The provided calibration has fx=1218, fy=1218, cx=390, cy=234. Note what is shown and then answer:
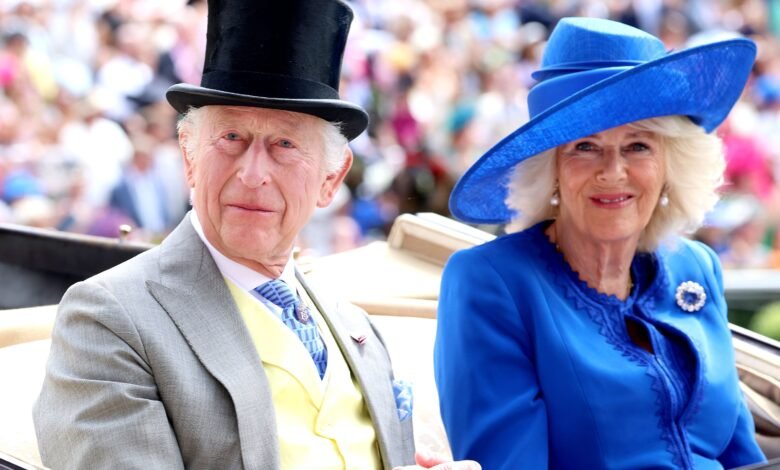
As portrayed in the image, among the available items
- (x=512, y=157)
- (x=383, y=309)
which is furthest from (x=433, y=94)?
(x=512, y=157)

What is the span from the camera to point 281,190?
6.70 feet

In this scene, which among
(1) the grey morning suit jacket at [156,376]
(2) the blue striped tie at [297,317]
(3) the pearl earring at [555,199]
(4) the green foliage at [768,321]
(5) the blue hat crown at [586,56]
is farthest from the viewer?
(4) the green foliage at [768,321]

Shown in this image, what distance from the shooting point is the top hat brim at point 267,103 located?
6.42 feet

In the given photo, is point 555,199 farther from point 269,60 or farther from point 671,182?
point 269,60

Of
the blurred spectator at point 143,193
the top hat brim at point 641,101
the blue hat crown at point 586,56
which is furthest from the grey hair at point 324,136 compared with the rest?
the blurred spectator at point 143,193

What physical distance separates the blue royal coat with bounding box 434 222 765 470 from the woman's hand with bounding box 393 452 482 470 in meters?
0.11

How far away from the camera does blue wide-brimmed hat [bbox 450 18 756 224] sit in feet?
7.55

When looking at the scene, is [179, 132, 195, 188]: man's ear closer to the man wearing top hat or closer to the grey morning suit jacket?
the man wearing top hat

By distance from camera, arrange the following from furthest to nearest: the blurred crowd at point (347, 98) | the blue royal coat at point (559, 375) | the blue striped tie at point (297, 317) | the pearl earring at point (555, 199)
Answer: the blurred crowd at point (347, 98)
the pearl earring at point (555, 199)
the blue royal coat at point (559, 375)
the blue striped tie at point (297, 317)

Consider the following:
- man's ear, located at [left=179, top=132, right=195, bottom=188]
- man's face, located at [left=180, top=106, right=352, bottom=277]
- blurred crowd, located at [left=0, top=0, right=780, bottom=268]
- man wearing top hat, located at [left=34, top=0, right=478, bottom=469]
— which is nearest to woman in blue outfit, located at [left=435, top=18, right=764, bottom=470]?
man wearing top hat, located at [left=34, top=0, right=478, bottom=469]

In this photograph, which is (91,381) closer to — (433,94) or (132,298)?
(132,298)

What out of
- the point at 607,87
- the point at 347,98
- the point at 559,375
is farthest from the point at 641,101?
the point at 347,98

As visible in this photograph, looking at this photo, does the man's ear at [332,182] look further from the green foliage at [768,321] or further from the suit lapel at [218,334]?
the green foliage at [768,321]

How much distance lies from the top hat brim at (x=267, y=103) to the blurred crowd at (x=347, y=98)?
11.6 feet
